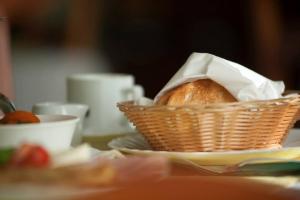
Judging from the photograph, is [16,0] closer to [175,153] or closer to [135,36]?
[135,36]

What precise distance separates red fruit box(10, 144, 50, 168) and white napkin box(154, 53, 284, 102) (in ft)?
0.95

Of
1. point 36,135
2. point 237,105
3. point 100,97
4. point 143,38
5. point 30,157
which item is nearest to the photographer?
point 30,157

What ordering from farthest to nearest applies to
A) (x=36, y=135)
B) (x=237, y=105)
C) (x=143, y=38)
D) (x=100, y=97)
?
1. (x=143, y=38)
2. (x=100, y=97)
3. (x=237, y=105)
4. (x=36, y=135)

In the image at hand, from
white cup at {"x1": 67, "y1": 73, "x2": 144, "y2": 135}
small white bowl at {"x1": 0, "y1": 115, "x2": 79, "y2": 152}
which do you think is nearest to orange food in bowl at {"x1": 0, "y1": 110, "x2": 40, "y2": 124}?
small white bowl at {"x1": 0, "y1": 115, "x2": 79, "y2": 152}

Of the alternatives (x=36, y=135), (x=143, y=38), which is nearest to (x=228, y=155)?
(x=36, y=135)

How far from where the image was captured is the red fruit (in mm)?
439

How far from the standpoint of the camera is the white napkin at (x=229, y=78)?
70 centimetres

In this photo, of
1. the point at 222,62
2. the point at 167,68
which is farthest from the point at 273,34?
the point at 222,62

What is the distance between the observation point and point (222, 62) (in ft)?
2.35

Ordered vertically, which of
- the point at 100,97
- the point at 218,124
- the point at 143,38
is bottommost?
the point at 143,38

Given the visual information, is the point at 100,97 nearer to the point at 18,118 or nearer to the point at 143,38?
the point at 18,118

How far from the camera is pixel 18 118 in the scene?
596mm

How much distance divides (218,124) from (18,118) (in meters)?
0.21

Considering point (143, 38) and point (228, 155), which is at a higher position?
point (228, 155)
